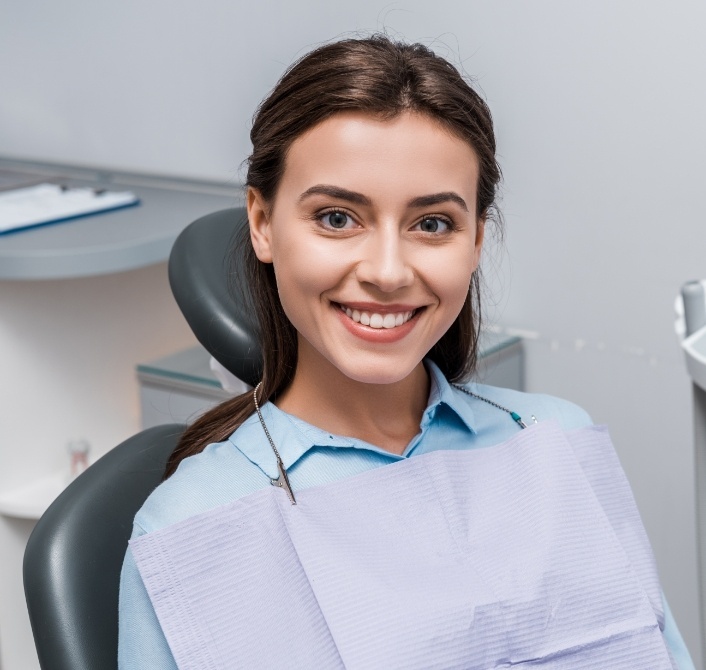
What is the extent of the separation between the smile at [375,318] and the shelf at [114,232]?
0.96 metres

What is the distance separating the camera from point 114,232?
1.93m

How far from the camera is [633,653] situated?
93cm

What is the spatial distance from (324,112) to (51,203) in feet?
4.33

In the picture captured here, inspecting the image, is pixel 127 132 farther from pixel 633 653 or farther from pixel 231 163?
pixel 633 653

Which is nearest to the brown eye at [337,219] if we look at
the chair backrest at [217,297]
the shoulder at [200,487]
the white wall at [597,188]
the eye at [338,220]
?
the eye at [338,220]

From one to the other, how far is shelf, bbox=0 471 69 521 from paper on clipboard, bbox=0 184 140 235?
418 millimetres

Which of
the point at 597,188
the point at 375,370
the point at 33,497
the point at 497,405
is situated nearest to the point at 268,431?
the point at 375,370

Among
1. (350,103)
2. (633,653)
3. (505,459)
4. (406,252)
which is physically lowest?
(633,653)

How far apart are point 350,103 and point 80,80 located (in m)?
1.58

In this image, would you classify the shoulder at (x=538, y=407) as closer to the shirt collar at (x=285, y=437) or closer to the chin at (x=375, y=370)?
the shirt collar at (x=285, y=437)

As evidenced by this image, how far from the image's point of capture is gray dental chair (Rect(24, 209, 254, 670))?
89 centimetres

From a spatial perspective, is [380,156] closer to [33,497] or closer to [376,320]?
[376,320]

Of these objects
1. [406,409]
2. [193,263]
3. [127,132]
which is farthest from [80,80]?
[406,409]

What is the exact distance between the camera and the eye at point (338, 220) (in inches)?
34.5
